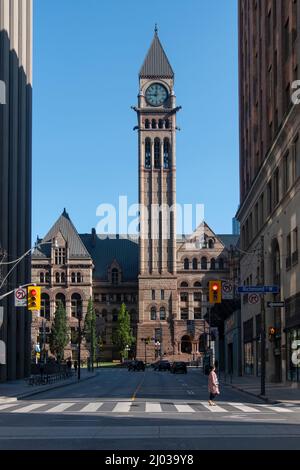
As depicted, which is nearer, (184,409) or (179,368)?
(184,409)

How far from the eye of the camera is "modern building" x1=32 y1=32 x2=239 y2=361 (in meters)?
143

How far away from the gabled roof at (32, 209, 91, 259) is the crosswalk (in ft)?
388

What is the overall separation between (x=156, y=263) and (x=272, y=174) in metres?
90.8

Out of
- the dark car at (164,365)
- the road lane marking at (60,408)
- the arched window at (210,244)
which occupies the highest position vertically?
the arched window at (210,244)

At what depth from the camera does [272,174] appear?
5331 centimetres

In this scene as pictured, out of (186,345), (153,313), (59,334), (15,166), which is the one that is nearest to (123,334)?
(153,313)

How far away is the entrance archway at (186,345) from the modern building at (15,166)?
73563mm

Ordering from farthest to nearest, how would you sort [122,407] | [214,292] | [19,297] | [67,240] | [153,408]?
1. [67,240]
2. [19,297]
3. [214,292]
4. [122,407]
5. [153,408]

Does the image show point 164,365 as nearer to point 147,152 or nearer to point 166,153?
point 166,153

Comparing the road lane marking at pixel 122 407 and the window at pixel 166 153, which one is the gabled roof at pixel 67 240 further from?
the road lane marking at pixel 122 407

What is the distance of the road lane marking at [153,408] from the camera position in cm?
2754

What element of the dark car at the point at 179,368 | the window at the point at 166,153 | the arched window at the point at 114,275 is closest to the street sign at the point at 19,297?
the dark car at the point at 179,368
